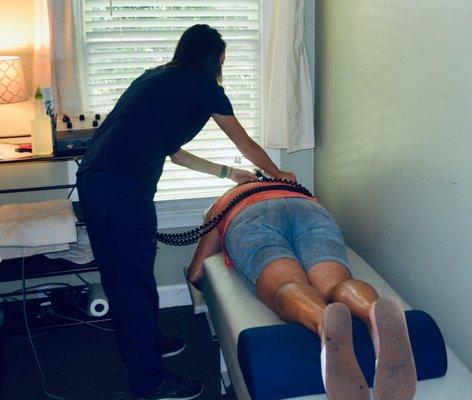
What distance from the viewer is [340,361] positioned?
142 cm

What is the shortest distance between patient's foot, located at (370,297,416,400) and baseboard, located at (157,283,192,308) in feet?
5.62

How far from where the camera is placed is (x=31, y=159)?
92.4 inches

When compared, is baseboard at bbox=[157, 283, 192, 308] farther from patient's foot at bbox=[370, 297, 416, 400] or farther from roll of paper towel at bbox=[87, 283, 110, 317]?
patient's foot at bbox=[370, 297, 416, 400]

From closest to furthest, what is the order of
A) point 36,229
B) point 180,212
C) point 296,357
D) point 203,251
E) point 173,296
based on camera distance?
point 296,357, point 36,229, point 203,251, point 180,212, point 173,296

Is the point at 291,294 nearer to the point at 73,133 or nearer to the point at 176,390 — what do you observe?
the point at 176,390

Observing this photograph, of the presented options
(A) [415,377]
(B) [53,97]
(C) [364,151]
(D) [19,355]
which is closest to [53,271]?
(D) [19,355]

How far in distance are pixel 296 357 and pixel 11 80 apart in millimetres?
1646

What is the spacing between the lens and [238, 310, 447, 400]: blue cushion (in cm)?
150

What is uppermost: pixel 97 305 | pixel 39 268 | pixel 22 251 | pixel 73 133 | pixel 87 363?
pixel 73 133

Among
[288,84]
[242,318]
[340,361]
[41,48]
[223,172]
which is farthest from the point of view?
[288,84]

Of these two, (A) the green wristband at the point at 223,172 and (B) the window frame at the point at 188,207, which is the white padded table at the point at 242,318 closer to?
(A) the green wristband at the point at 223,172

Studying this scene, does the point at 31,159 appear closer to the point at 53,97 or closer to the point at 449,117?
the point at 53,97

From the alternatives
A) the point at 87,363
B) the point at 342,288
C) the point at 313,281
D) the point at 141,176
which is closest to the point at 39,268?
the point at 87,363

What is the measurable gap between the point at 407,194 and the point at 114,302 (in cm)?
108
